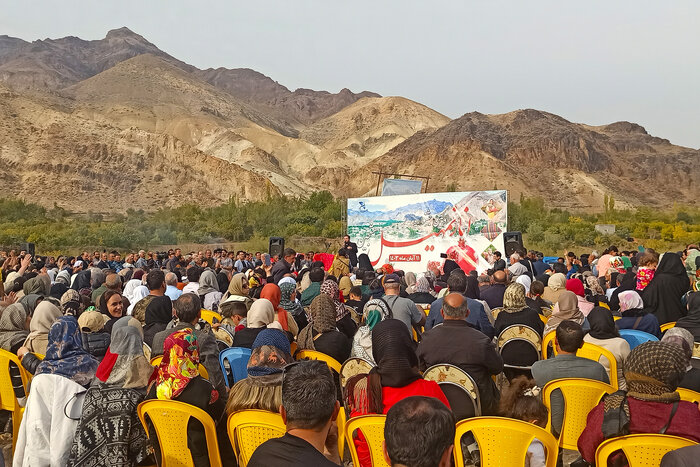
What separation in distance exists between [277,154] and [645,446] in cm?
9536

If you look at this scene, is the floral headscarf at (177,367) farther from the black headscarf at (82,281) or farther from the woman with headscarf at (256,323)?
the black headscarf at (82,281)

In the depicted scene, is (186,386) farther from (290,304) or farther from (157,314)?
(290,304)

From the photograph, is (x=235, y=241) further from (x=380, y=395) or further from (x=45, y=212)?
(x=380, y=395)

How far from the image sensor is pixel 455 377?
4.30 meters

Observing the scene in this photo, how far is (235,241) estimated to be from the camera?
4456 cm

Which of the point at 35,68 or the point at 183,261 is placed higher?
the point at 35,68

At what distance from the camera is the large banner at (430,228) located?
19562mm

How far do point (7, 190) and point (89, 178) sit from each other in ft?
25.7

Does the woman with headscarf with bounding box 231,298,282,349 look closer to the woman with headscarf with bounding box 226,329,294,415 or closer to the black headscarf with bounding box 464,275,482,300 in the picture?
the woman with headscarf with bounding box 226,329,294,415

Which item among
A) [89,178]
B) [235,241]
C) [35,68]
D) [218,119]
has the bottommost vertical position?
[235,241]

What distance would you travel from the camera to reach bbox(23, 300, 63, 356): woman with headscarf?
18.4 ft

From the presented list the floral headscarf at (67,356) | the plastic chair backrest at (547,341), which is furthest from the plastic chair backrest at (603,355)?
the floral headscarf at (67,356)

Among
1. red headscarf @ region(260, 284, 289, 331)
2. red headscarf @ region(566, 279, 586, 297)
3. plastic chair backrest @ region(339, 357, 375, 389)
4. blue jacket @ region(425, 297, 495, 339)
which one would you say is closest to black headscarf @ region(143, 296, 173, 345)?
red headscarf @ region(260, 284, 289, 331)

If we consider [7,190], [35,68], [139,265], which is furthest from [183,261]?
[35,68]
